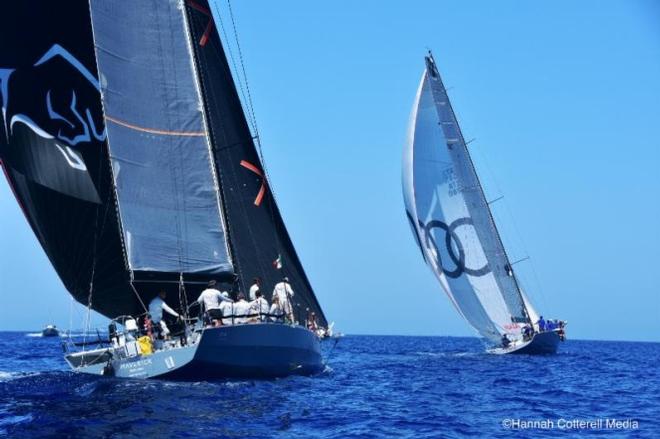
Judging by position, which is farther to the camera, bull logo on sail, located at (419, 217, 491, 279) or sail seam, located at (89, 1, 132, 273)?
bull logo on sail, located at (419, 217, 491, 279)

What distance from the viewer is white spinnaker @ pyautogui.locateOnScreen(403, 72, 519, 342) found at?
39.7m

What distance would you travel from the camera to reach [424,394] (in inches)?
842

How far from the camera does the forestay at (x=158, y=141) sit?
2211cm

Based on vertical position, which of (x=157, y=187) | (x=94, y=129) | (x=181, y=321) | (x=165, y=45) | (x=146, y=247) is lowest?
(x=181, y=321)

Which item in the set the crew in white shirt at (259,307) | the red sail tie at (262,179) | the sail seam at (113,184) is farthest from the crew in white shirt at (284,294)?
the sail seam at (113,184)

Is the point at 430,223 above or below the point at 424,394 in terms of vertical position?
above

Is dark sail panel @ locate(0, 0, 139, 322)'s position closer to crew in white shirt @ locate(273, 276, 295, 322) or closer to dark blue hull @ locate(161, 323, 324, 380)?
crew in white shirt @ locate(273, 276, 295, 322)

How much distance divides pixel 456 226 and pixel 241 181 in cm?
1690

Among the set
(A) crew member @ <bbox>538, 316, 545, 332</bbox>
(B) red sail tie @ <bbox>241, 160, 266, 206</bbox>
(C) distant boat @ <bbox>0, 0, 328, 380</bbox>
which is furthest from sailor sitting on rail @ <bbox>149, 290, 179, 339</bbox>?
(A) crew member @ <bbox>538, 316, 545, 332</bbox>

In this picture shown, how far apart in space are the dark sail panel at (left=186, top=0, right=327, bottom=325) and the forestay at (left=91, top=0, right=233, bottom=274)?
3.69 feet

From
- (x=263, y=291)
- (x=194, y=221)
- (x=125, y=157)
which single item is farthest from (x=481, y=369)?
(x=125, y=157)

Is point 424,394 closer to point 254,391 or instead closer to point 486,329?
point 254,391

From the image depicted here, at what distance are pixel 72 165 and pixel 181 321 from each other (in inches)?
193

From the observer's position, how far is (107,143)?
22219mm
